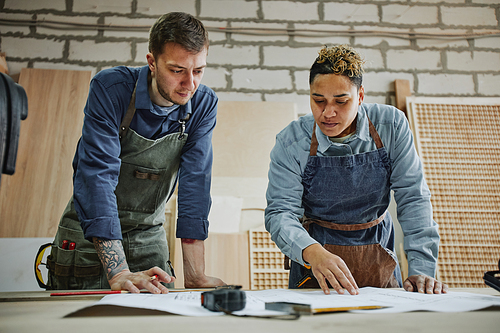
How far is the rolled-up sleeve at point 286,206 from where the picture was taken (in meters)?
1.30

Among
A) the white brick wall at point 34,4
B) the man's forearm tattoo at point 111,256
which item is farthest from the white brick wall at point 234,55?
the man's forearm tattoo at point 111,256

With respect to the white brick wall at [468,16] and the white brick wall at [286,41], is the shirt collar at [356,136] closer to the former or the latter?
the white brick wall at [286,41]

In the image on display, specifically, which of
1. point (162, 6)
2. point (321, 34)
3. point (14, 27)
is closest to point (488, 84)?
point (321, 34)

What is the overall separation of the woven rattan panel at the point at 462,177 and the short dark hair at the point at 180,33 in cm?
222

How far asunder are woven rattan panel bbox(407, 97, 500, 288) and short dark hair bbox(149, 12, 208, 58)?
2218mm

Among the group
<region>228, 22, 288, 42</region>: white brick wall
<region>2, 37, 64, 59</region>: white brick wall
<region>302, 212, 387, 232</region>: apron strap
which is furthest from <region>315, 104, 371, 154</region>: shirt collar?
<region>2, 37, 64, 59</region>: white brick wall

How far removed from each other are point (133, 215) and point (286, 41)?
232 cm

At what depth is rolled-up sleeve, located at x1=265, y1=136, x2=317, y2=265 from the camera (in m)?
1.30

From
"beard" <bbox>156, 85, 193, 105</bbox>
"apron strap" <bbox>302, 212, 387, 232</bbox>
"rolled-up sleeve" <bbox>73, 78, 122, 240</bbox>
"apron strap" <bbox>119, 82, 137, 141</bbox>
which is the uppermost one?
"beard" <bbox>156, 85, 193, 105</bbox>

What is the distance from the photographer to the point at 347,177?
4.98 feet

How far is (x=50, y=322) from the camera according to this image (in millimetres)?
598

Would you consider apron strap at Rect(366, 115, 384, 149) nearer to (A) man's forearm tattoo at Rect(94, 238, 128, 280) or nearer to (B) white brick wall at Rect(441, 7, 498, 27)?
(A) man's forearm tattoo at Rect(94, 238, 128, 280)

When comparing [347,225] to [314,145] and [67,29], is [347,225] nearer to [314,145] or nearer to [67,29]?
[314,145]

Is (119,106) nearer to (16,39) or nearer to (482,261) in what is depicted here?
(16,39)
